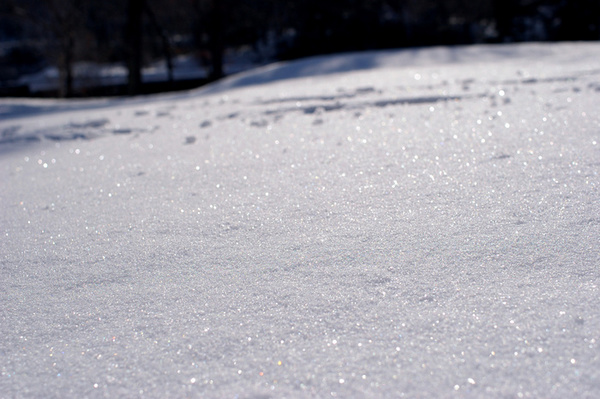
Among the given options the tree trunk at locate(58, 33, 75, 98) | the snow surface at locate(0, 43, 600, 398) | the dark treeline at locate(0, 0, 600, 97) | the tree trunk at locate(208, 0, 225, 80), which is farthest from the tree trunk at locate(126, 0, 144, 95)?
the snow surface at locate(0, 43, 600, 398)

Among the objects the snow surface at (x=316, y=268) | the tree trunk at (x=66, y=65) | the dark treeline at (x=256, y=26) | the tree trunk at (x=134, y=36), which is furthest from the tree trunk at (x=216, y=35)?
the snow surface at (x=316, y=268)

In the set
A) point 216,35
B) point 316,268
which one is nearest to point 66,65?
point 216,35

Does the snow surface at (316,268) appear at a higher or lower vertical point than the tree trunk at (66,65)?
lower

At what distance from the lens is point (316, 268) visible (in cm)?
111

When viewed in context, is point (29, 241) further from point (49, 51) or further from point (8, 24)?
point (8, 24)

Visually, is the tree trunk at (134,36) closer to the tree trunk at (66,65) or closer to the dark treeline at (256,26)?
the dark treeline at (256,26)

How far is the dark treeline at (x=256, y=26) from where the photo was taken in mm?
13805

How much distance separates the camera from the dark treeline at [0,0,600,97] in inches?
543

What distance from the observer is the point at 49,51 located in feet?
47.3

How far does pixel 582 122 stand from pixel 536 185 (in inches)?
38.7

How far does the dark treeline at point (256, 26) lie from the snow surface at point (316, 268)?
11.4 metres

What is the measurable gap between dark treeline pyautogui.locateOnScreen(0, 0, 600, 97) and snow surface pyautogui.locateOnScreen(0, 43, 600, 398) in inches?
449

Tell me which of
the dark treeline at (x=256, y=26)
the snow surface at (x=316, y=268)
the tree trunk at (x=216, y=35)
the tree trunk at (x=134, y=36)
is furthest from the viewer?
the tree trunk at (x=216, y=35)

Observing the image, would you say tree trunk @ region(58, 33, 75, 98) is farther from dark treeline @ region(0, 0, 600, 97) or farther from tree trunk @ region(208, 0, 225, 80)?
tree trunk @ region(208, 0, 225, 80)
